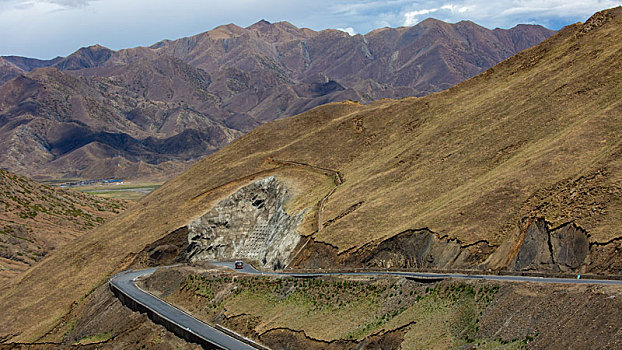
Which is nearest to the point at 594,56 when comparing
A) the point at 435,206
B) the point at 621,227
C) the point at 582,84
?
the point at 582,84

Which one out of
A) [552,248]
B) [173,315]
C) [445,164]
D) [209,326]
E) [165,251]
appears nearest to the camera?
[552,248]

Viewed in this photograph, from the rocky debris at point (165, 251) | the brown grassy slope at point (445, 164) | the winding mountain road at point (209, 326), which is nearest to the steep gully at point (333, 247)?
the rocky debris at point (165, 251)

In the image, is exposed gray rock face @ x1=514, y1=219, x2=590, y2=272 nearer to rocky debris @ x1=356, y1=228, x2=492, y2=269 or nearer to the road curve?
rocky debris @ x1=356, y1=228, x2=492, y2=269

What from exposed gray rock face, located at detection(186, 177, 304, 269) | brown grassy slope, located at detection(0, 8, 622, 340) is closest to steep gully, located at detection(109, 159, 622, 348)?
brown grassy slope, located at detection(0, 8, 622, 340)

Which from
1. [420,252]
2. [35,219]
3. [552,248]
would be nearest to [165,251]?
[420,252]

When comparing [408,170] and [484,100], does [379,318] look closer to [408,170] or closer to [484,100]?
[408,170]

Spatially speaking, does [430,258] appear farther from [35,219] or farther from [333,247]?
[35,219]

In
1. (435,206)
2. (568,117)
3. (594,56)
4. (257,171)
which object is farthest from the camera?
(257,171)
